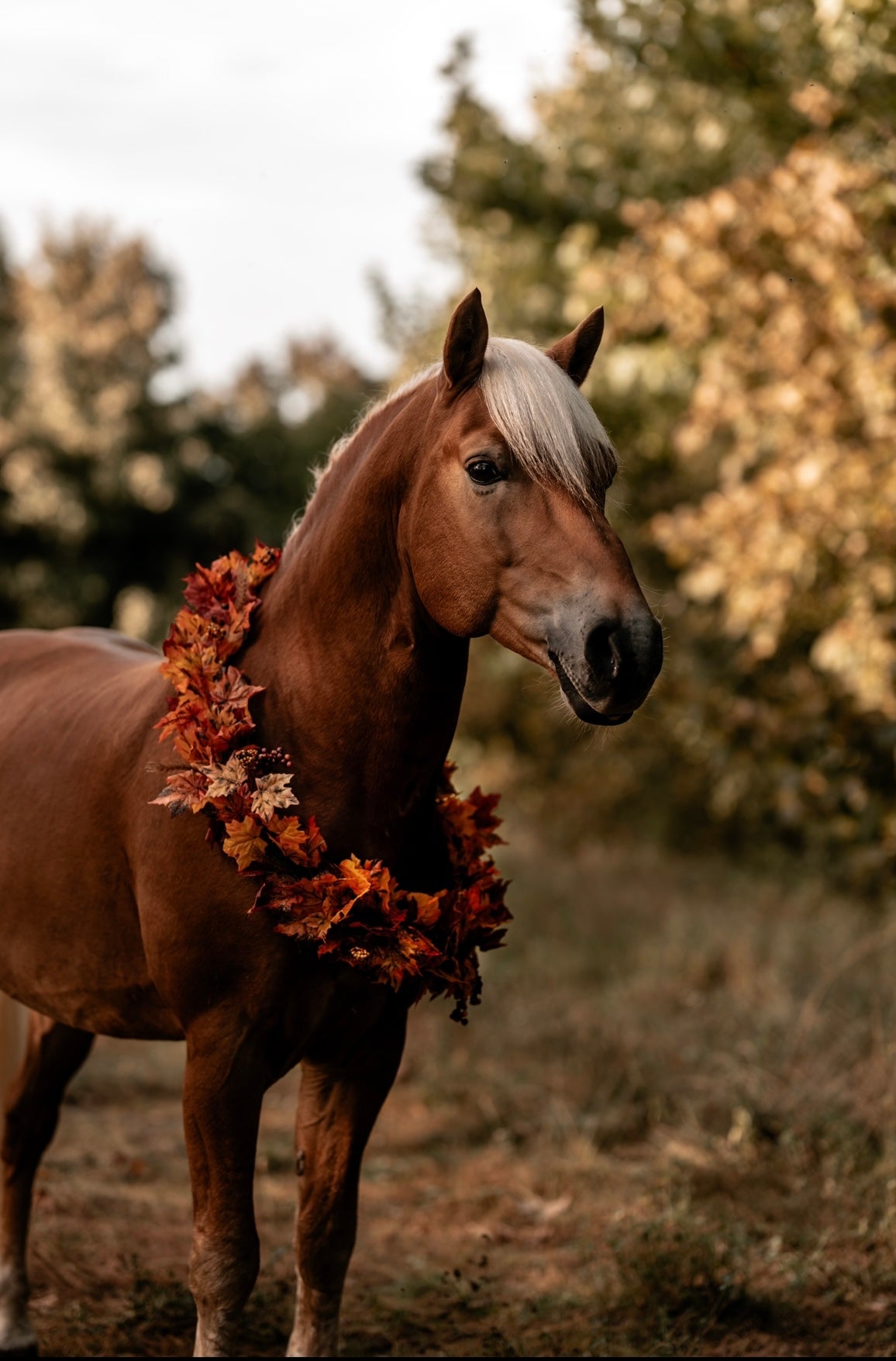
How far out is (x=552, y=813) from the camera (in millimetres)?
14039

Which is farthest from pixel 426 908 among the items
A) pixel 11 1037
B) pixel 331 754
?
pixel 11 1037

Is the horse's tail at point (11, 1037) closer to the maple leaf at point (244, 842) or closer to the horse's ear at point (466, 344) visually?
the maple leaf at point (244, 842)

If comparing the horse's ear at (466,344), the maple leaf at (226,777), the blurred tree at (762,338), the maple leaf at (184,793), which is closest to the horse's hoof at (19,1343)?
the maple leaf at (184,793)

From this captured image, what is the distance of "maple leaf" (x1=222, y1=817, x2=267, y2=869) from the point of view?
9.58 ft

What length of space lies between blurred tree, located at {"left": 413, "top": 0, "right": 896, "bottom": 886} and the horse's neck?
2.71 metres

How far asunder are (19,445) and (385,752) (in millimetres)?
24553

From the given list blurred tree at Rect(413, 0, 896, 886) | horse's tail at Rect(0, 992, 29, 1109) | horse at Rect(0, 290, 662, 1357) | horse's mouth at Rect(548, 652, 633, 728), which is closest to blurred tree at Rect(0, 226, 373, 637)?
blurred tree at Rect(413, 0, 896, 886)

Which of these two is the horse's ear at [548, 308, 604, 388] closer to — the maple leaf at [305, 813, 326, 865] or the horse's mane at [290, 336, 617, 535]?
the horse's mane at [290, 336, 617, 535]

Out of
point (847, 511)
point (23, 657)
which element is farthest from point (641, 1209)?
point (847, 511)

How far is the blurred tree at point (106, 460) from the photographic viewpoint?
1004 inches

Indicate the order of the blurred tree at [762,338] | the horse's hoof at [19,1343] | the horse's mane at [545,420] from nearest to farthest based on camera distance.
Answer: the horse's mane at [545,420] → the horse's hoof at [19,1343] → the blurred tree at [762,338]

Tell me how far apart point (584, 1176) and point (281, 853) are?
3.17 metres

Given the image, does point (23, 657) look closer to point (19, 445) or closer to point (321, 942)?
point (321, 942)

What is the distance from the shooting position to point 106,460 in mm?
25703
